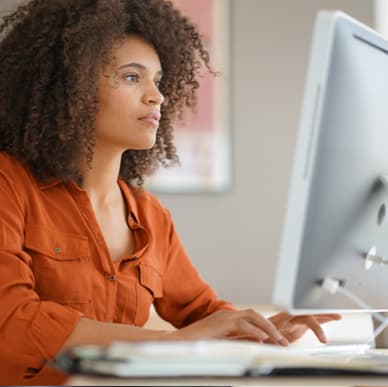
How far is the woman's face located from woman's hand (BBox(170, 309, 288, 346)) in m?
0.56

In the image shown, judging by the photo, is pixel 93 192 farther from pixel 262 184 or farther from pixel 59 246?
pixel 262 184

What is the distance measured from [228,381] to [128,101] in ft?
2.99

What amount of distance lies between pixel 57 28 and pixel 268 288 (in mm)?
2299

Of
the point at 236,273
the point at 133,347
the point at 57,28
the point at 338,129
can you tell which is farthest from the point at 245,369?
the point at 236,273

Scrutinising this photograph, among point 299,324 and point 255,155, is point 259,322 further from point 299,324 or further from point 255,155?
point 255,155

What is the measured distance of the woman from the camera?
145 centimetres

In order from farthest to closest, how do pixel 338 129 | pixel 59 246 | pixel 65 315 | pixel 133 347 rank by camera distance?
pixel 59 246, pixel 65 315, pixel 338 129, pixel 133 347

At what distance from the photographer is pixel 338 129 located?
2.98 feet

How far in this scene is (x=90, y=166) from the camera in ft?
5.37

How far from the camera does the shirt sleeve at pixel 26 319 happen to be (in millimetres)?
1155

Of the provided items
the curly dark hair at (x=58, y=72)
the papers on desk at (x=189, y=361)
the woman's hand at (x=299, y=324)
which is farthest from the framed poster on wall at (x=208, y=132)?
the papers on desk at (x=189, y=361)

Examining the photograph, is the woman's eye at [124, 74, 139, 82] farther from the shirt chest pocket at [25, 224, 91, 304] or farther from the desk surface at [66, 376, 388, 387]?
the desk surface at [66, 376, 388, 387]

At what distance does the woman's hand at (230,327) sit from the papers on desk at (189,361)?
0.31m

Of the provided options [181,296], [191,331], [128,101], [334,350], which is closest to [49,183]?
[128,101]
